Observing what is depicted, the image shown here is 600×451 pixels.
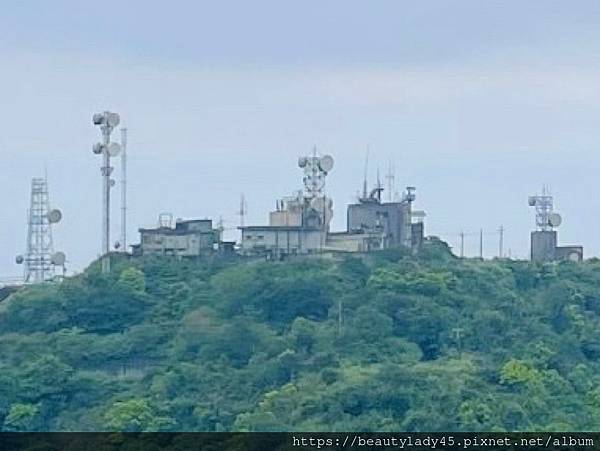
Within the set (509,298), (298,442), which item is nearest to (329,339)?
(509,298)

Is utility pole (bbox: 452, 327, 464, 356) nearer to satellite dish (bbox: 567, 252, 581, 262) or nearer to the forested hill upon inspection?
the forested hill

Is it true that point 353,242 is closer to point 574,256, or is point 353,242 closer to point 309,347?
point 574,256

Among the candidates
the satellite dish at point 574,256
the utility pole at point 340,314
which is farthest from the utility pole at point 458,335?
the satellite dish at point 574,256

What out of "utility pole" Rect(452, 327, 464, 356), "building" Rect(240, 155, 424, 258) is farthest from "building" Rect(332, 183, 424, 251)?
"utility pole" Rect(452, 327, 464, 356)

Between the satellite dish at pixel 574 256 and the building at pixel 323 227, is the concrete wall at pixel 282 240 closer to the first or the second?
the building at pixel 323 227

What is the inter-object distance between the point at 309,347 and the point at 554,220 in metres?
13.4

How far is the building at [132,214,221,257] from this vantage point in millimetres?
92938

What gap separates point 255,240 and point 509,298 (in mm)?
8695

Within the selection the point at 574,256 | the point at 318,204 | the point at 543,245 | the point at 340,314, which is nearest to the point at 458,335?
the point at 340,314

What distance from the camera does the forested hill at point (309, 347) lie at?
74312 millimetres

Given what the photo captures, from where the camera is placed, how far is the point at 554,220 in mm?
94500

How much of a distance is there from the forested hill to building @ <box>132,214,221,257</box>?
1016 millimetres

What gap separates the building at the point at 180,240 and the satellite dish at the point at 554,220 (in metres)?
9.95

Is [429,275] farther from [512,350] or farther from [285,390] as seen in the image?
[285,390]
